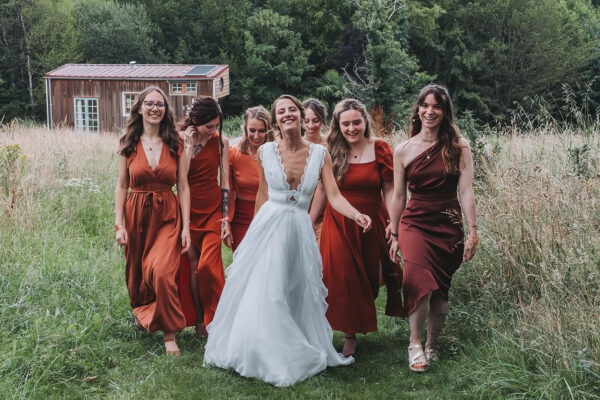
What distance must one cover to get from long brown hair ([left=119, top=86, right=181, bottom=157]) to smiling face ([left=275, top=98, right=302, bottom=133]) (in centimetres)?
113

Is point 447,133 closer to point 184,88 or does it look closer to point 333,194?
point 333,194

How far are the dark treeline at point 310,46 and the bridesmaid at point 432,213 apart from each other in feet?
110

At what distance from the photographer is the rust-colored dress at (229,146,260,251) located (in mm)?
5984

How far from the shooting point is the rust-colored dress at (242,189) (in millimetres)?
5984

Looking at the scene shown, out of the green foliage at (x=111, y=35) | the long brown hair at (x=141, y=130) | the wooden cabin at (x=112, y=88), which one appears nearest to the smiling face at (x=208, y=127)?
the long brown hair at (x=141, y=130)

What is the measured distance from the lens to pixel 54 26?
4297 cm

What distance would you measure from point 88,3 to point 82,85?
50.3 feet

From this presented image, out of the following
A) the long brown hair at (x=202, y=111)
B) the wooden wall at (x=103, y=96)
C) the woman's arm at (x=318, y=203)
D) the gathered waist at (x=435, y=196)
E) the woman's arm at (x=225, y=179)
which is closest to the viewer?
the gathered waist at (x=435, y=196)

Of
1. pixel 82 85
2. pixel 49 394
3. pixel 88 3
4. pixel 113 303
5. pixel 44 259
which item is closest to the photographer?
pixel 49 394

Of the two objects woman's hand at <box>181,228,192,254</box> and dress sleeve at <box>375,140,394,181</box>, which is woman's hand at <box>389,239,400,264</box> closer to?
dress sleeve at <box>375,140,394,181</box>

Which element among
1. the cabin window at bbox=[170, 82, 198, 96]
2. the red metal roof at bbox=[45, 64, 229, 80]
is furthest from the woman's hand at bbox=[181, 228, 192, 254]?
the cabin window at bbox=[170, 82, 198, 96]

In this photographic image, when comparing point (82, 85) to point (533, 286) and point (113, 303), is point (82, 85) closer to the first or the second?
point (113, 303)

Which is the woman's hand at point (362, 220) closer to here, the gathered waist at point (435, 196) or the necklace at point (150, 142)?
the gathered waist at point (435, 196)

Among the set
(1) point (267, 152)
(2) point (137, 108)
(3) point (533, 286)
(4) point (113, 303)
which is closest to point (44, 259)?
(4) point (113, 303)
